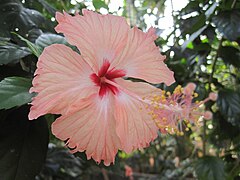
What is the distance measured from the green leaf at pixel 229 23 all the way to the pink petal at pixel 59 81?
560 mm

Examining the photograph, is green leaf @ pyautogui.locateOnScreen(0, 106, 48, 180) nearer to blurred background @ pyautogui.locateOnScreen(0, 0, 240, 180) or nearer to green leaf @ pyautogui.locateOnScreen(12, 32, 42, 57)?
blurred background @ pyautogui.locateOnScreen(0, 0, 240, 180)

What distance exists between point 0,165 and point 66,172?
1067mm

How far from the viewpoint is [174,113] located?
23.4 inches

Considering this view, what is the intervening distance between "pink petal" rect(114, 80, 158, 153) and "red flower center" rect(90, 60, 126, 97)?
0.01m

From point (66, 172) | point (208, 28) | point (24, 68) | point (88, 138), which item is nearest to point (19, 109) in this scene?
point (24, 68)

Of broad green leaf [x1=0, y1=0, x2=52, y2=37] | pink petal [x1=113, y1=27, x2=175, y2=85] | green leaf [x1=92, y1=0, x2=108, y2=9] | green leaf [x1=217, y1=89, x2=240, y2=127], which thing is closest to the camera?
pink petal [x1=113, y1=27, x2=175, y2=85]

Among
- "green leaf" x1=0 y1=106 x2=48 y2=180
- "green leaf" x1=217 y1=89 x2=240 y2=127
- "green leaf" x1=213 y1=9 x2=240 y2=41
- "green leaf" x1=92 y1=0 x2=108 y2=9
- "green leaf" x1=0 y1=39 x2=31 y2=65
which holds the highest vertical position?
"green leaf" x1=92 y1=0 x2=108 y2=9

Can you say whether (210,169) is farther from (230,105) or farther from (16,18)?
(16,18)

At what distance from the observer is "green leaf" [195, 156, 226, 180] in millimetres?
979

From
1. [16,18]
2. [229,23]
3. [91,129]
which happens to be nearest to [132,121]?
[91,129]

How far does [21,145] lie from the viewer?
0.60 metres

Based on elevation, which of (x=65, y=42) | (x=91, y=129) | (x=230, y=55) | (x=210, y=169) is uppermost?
(x=65, y=42)

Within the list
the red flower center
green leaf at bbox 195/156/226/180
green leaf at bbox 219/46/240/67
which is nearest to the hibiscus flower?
the red flower center

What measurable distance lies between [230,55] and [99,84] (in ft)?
2.50
